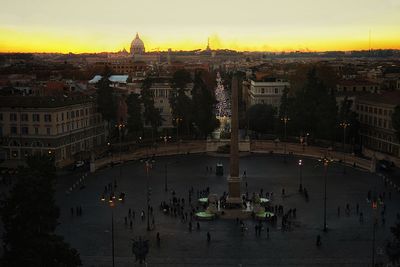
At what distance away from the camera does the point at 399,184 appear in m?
54.3

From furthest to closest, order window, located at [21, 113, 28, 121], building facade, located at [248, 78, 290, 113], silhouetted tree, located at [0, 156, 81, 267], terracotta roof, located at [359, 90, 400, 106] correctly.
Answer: building facade, located at [248, 78, 290, 113]
terracotta roof, located at [359, 90, 400, 106]
window, located at [21, 113, 28, 121]
silhouetted tree, located at [0, 156, 81, 267]

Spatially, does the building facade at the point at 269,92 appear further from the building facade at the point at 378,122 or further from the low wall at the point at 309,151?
the low wall at the point at 309,151

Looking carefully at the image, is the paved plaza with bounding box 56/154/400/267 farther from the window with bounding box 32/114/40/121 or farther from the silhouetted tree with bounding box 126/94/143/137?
the silhouetted tree with bounding box 126/94/143/137

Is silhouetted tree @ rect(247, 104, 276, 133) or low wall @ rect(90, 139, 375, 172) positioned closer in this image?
low wall @ rect(90, 139, 375, 172)

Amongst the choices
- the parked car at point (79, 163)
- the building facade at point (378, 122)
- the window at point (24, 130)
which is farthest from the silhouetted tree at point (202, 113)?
the window at point (24, 130)

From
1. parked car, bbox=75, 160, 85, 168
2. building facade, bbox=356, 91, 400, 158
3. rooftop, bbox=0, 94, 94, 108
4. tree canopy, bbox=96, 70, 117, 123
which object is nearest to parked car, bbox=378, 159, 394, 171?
building facade, bbox=356, 91, 400, 158

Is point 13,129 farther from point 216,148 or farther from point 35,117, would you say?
point 216,148

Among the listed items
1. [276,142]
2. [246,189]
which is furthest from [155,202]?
[276,142]

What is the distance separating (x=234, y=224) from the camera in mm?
41938

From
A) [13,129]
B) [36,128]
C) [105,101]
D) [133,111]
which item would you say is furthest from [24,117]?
[133,111]

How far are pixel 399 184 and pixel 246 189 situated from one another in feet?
43.8

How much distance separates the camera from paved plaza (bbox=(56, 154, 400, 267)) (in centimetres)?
3440

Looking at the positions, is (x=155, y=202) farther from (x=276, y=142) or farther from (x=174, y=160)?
(x=276, y=142)

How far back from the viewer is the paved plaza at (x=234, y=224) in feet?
113
